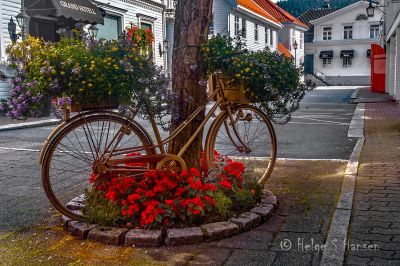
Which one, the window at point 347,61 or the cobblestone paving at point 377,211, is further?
the window at point 347,61

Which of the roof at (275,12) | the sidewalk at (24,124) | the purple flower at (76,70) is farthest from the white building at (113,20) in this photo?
the roof at (275,12)

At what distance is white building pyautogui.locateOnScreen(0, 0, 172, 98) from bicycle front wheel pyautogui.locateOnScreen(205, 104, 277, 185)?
7.41 m

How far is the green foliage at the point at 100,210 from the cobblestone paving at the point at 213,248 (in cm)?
24

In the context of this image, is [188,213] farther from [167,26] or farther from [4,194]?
[167,26]

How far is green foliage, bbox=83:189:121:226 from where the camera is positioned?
12.5 ft

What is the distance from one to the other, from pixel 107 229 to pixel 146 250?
416mm

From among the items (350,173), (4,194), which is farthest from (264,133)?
(4,194)

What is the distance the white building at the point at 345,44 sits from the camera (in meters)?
Answer: 55.0

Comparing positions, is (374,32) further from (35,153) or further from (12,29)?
(35,153)

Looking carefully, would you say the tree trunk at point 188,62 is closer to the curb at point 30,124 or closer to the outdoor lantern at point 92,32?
the outdoor lantern at point 92,32

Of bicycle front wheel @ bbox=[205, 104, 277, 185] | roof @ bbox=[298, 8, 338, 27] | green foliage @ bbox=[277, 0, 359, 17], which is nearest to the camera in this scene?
bicycle front wheel @ bbox=[205, 104, 277, 185]

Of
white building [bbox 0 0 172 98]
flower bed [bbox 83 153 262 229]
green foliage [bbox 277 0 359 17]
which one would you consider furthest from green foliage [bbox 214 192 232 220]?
green foliage [bbox 277 0 359 17]

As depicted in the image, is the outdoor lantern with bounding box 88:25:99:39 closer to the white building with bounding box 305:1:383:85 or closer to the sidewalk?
the sidewalk

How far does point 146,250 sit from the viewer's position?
136 inches
